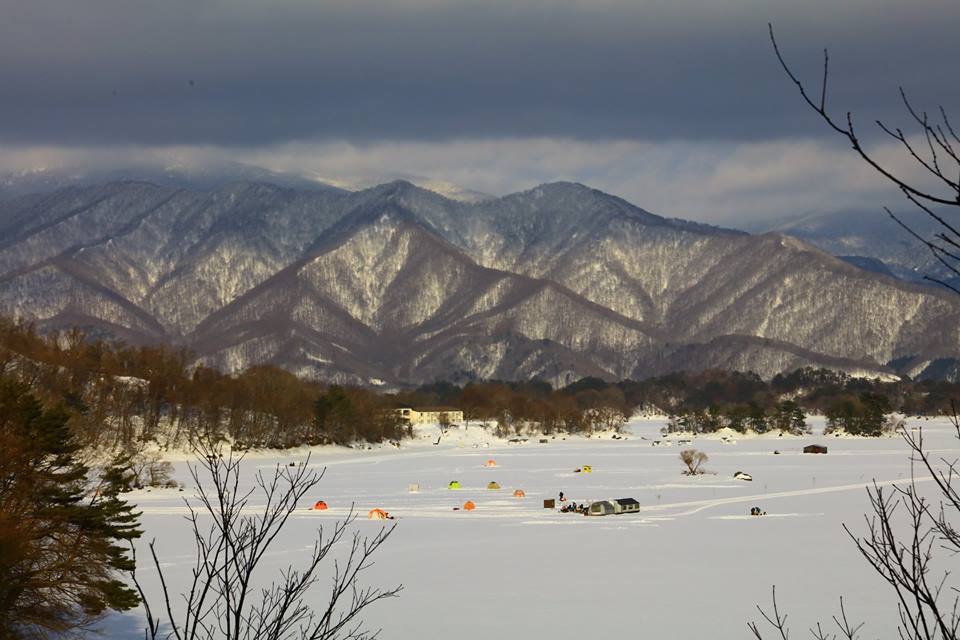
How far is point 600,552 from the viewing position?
50188 mm

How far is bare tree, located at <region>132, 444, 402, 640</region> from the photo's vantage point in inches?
373

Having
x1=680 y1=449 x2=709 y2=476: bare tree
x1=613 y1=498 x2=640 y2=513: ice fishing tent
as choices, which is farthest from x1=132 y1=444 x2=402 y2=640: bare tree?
x1=680 y1=449 x2=709 y2=476: bare tree

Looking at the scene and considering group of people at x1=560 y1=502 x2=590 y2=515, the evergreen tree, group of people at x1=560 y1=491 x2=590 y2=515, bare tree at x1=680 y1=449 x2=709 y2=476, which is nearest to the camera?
the evergreen tree

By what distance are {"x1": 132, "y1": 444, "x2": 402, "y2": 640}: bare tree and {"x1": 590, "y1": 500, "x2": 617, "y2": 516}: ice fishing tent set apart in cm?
1734

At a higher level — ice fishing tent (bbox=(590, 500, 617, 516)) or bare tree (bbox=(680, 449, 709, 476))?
bare tree (bbox=(680, 449, 709, 476))

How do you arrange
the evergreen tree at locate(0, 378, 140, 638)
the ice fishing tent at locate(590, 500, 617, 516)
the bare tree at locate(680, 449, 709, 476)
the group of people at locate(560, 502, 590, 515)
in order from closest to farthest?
the evergreen tree at locate(0, 378, 140, 638)
the ice fishing tent at locate(590, 500, 617, 516)
the group of people at locate(560, 502, 590, 515)
the bare tree at locate(680, 449, 709, 476)

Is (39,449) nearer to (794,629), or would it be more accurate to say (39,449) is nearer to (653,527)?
(794,629)

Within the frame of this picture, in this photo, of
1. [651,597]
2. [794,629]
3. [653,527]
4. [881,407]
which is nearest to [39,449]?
[651,597]

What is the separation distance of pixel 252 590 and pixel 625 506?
5125 cm

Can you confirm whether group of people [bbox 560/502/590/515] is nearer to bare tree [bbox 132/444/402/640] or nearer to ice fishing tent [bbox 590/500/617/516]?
ice fishing tent [bbox 590/500/617/516]

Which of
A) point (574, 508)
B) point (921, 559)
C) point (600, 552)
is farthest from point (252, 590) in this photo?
point (574, 508)

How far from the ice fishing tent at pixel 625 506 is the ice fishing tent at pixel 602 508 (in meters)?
0.25

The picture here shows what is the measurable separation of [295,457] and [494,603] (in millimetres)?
111951

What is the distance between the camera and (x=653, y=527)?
59.8 meters
